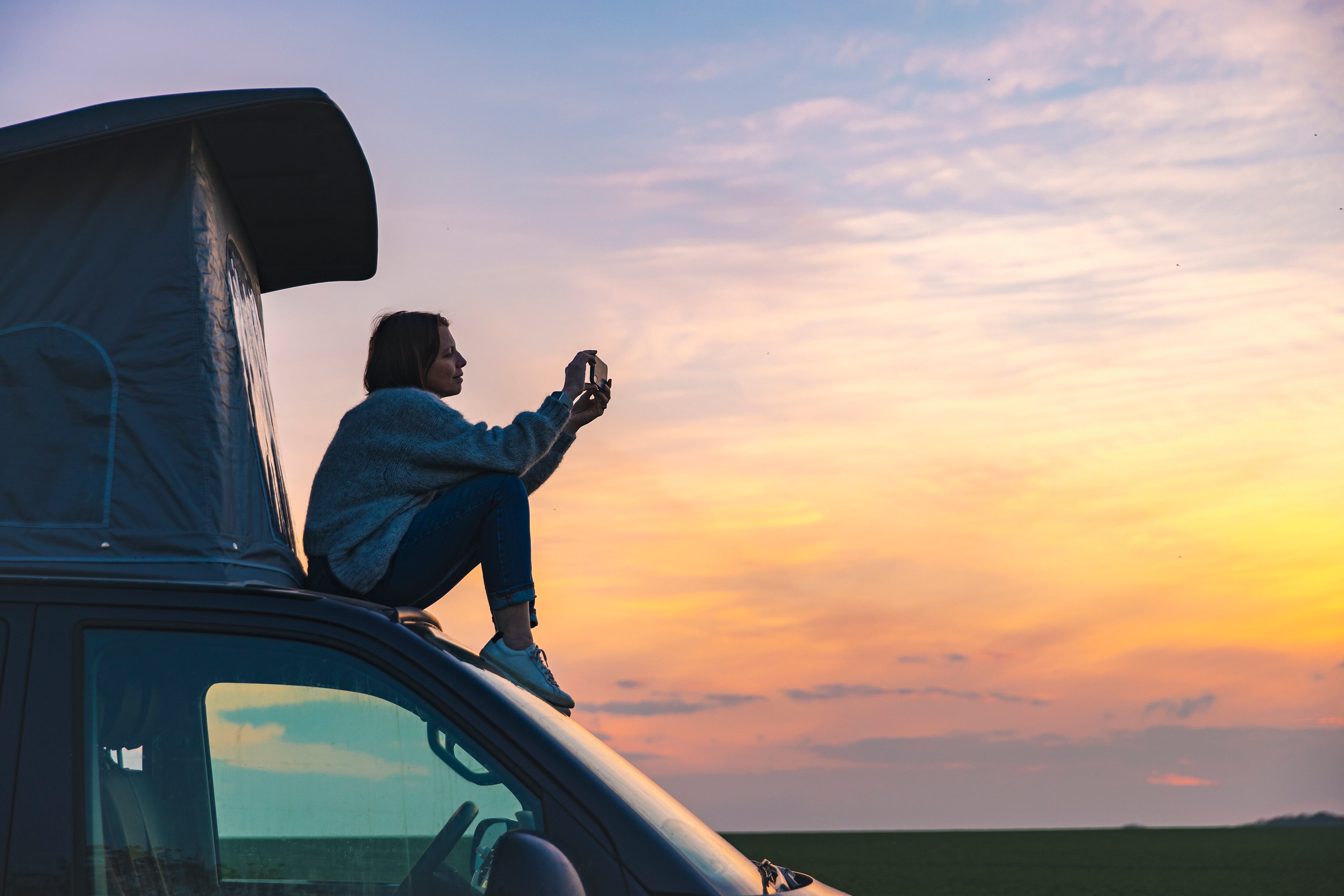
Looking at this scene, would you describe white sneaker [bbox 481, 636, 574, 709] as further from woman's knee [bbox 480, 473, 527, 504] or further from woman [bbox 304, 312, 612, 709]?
woman's knee [bbox 480, 473, 527, 504]

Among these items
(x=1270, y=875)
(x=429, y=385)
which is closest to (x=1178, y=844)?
(x=1270, y=875)

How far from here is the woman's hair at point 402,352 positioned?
3971 millimetres

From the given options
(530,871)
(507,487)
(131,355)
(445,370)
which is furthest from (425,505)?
(530,871)

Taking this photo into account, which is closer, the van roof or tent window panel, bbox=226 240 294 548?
the van roof

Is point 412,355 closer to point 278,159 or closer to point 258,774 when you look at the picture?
point 278,159

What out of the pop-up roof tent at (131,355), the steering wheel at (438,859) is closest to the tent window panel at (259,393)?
the pop-up roof tent at (131,355)

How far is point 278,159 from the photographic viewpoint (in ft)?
12.3

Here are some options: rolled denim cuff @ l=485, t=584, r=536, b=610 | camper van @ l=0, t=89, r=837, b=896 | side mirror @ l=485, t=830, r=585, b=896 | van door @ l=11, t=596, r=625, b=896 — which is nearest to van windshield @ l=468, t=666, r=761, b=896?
camper van @ l=0, t=89, r=837, b=896

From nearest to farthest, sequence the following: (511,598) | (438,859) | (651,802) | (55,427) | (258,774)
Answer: (438,859) → (258,774) → (651,802) → (55,427) → (511,598)

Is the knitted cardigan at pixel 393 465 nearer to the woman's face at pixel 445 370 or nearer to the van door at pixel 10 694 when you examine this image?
the woman's face at pixel 445 370

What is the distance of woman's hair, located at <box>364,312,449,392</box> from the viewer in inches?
156

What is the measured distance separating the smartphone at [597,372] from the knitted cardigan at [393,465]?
0.26m

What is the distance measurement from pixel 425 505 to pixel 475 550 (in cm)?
21

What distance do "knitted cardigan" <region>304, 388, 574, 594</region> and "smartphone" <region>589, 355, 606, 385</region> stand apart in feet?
0.84
